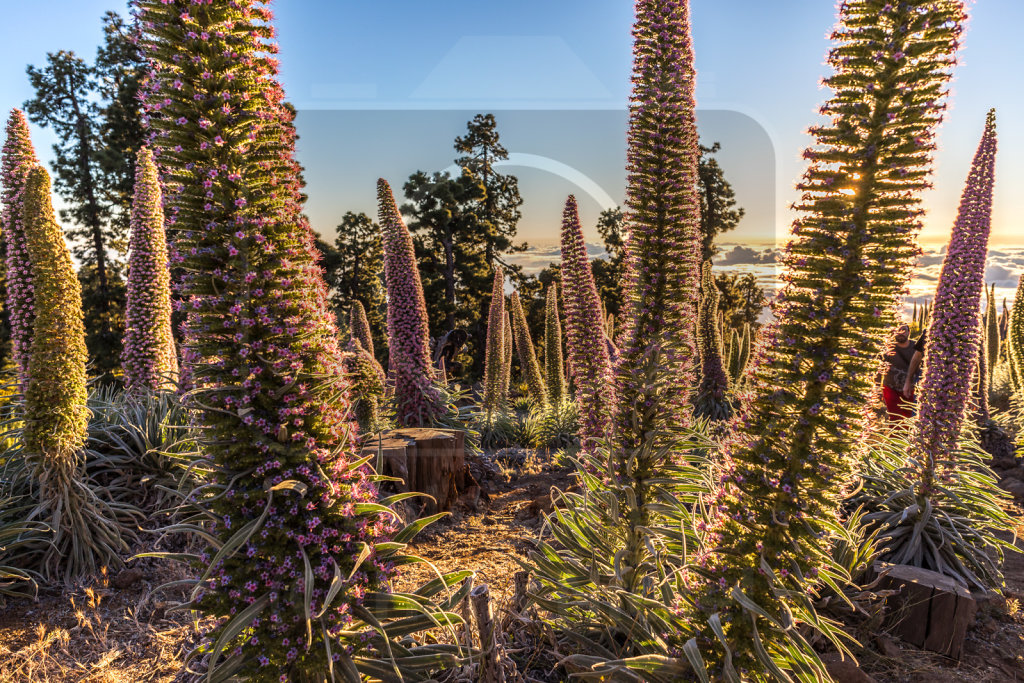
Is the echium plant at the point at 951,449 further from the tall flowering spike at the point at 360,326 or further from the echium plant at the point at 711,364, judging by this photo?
the tall flowering spike at the point at 360,326

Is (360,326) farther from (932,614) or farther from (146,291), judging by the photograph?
(932,614)

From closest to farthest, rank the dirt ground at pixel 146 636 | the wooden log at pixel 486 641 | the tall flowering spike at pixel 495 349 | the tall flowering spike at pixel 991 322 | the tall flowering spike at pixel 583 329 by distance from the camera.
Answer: the wooden log at pixel 486 641
the dirt ground at pixel 146 636
the tall flowering spike at pixel 583 329
the tall flowering spike at pixel 495 349
the tall flowering spike at pixel 991 322

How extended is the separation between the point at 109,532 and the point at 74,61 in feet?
66.6

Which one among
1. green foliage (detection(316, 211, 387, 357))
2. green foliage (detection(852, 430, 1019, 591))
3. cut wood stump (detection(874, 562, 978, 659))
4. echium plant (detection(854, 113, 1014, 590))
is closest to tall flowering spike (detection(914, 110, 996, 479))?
echium plant (detection(854, 113, 1014, 590))

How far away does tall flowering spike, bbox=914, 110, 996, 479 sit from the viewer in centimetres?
498

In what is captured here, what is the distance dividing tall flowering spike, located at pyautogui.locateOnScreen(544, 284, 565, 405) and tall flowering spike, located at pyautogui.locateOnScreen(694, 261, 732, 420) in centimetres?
299

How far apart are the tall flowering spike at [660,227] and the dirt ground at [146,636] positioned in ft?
3.70

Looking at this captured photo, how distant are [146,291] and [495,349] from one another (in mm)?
5355

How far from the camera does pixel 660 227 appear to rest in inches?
114

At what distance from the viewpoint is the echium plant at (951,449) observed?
4.91m

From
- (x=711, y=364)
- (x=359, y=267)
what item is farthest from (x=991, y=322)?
(x=359, y=267)

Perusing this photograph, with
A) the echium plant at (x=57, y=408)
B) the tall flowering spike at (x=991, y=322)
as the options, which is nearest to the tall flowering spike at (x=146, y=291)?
the echium plant at (x=57, y=408)

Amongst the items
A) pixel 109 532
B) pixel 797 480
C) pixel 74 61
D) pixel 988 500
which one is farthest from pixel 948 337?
pixel 74 61

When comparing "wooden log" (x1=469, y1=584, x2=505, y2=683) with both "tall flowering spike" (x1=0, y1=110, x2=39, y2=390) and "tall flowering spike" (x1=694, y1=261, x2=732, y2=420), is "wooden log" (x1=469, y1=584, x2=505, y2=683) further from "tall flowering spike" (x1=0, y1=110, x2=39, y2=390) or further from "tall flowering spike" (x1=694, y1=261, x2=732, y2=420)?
"tall flowering spike" (x1=694, y1=261, x2=732, y2=420)
